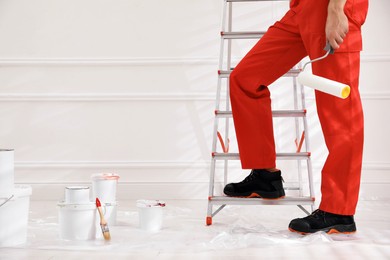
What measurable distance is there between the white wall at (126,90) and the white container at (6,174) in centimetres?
156

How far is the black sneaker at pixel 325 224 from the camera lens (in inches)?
96.7

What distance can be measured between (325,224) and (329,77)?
22.4 inches

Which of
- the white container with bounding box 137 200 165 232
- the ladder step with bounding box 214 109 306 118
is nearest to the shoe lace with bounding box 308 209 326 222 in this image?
the ladder step with bounding box 214 109 306 118

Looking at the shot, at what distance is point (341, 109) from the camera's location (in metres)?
2.44

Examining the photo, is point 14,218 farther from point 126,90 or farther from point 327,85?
point 126,90

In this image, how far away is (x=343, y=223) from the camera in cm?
248

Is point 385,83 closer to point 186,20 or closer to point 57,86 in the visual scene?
point 186,20

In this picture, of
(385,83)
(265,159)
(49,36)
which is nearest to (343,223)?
(265,159)

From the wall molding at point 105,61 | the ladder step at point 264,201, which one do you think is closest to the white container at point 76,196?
the ladder step at point 264,201

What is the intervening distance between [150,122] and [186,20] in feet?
2.17

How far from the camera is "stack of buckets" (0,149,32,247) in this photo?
7.39ft

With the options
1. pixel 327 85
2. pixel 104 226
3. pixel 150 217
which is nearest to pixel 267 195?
pixel 150 217

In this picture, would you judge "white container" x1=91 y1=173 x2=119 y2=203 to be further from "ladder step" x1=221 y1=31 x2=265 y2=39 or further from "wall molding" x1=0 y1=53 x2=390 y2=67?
"wall molding" x1=0 y1=53 x2=390 y2=67

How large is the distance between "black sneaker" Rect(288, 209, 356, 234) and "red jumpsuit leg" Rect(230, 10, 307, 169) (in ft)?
0.98
